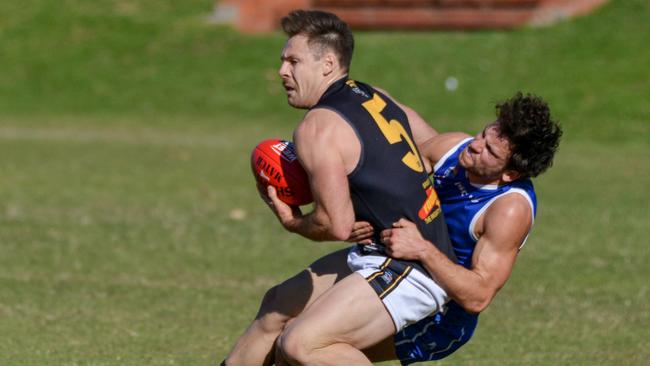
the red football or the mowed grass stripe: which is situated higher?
the red football

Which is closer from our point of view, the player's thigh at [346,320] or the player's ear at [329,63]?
the player's thigh at [346,320]

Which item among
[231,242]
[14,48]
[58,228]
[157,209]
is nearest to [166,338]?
[231,242]

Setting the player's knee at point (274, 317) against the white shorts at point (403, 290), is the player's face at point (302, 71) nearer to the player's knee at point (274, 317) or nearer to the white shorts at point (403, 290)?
the white shorts at point (403, 290)

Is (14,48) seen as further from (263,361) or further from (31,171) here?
(263,361)

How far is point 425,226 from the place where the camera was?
19.1ft

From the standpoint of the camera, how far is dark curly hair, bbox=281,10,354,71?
231 inches

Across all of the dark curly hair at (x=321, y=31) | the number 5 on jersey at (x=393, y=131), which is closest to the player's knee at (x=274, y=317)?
the number 5 on jersey at (x=393, y=131)

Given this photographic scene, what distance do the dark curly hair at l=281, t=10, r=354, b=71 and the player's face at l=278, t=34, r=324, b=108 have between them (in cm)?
4

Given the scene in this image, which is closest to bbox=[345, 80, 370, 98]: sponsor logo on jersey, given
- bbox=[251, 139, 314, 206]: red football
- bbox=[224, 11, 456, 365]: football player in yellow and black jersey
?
bbox=[224, 11, 456, 365]: football player in yellow and black jersey

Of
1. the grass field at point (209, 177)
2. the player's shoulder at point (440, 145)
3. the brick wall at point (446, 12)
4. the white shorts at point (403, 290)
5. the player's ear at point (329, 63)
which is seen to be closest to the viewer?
the white shorts at point (403, 290)

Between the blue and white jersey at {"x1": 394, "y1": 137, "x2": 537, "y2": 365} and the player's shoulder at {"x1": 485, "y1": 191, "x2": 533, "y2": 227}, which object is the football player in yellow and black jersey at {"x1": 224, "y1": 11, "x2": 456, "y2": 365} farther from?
Result: the player's shoulder at {"x1": 485, "y1": 191, "x2": 533, "y2": 227}

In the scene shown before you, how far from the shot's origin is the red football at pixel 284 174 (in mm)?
5902

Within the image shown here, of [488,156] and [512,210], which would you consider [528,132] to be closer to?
[488,156]

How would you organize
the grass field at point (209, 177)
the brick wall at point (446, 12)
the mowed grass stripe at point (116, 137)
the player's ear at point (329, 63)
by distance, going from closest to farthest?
the player's ear at point (329, 63) → the grass field at point (209, 177) → the mowed grass stripe at point (116, 137) → the brick wall at point (446, 12)
